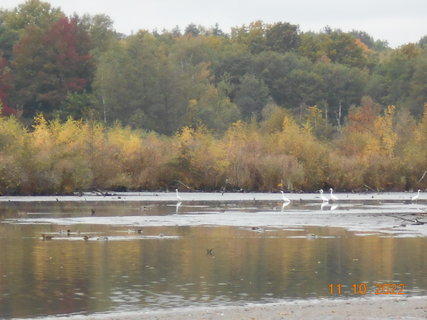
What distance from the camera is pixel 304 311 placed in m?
20.1

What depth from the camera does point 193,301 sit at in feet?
70.4

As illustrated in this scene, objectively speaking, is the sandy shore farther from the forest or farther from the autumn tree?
the autumn tree

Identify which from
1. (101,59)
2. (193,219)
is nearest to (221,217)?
(193,219)

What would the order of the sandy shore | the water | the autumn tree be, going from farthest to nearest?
the autumn tree
the water
the sandy shore

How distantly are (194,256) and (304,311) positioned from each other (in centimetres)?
1011

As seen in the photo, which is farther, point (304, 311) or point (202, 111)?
point (202, 111)

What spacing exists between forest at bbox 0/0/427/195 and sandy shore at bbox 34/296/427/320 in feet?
139

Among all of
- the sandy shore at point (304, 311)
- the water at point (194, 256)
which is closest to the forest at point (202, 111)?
the water at point (194, 256)
